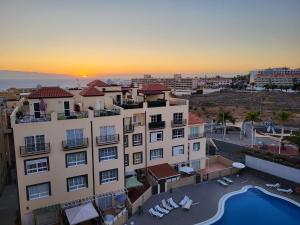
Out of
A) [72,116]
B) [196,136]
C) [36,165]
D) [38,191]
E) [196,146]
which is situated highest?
[72,116]

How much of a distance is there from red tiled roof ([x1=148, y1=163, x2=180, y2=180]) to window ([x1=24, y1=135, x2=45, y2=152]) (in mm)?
12814

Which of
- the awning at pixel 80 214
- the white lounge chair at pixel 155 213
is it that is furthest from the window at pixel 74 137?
the white lounge chair at pixel 155 213

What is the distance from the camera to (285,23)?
38.4 metres

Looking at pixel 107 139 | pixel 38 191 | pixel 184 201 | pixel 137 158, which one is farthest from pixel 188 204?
pixel 38 191

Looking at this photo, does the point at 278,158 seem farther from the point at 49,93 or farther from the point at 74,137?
the point at 49,93

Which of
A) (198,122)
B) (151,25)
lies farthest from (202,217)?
(151,25)

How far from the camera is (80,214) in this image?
1903 cm

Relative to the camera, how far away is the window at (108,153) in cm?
2240

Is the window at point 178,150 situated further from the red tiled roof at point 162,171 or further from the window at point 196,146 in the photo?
the window at point 196,146

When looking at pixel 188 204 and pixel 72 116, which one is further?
pixel 188 204

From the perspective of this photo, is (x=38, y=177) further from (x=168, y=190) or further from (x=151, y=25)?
(x=151, y=25)

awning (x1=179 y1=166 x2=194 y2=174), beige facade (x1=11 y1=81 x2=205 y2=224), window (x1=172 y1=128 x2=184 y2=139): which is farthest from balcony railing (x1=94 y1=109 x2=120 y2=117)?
awning (x1=179 y1=166 x2=194 y2=174)

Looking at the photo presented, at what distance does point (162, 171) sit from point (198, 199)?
5104 mm

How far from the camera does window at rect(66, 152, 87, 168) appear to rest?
20.8m
